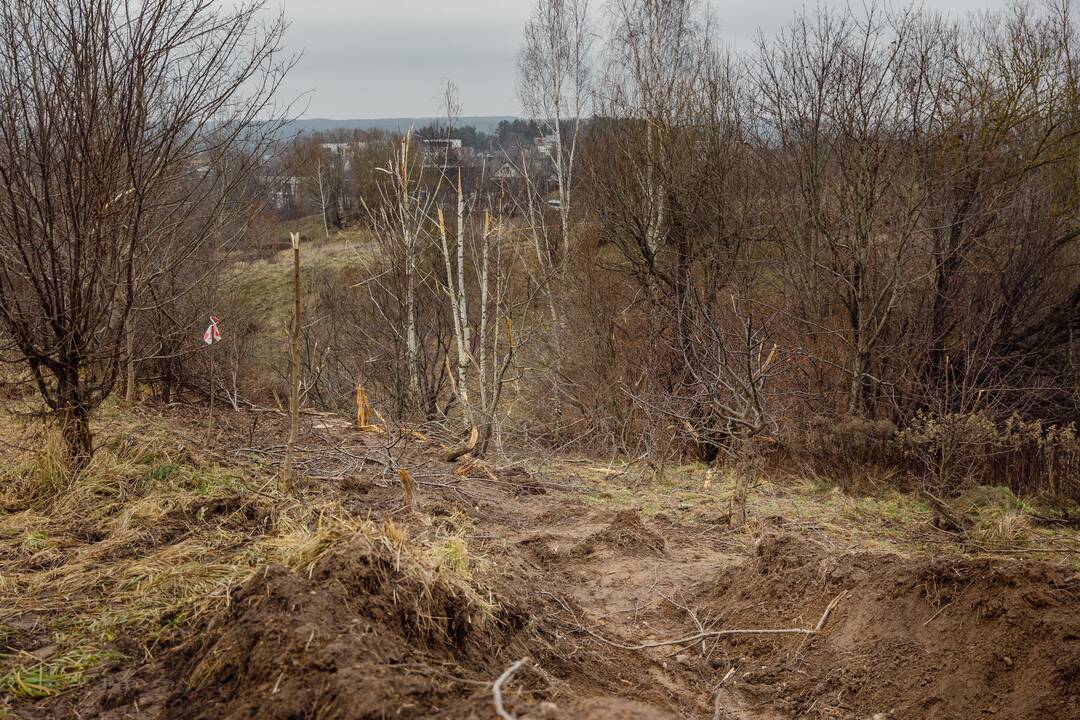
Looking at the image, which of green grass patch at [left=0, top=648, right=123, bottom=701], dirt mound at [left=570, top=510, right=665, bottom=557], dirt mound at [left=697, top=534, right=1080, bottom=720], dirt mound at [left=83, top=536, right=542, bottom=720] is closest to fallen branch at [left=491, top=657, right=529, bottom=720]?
dirt mound at [left=83, top=536, right=542, bottom=720]

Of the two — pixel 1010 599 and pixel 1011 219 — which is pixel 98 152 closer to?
pixel 1010 599

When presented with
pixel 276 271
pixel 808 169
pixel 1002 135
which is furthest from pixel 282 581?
pixel 276 271

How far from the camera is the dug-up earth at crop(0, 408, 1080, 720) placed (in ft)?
9.67

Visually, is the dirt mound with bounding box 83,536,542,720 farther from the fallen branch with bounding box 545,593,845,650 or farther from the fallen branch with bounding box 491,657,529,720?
the fallen branch with bounding box 545,593,845,650

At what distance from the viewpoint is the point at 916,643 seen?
447 centimetres

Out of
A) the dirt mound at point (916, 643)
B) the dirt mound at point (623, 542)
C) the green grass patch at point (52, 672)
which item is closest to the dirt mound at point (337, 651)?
the green grass patch at point (52, 672)

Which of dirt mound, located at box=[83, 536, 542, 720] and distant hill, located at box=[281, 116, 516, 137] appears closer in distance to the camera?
dirt mound, located at box=[83, 536, 542, 720]

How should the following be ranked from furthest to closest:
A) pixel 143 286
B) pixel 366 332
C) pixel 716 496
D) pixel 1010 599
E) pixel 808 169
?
1. pixel 366 332
2. pixel 808 169
3. pixel 716 496
4. pixel 143 286
5. pixel 1010 599

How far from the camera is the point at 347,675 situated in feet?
8.75

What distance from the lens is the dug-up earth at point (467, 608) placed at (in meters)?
2.95

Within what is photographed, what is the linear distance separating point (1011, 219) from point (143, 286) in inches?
518

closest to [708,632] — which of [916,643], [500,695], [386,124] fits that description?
[916,643]

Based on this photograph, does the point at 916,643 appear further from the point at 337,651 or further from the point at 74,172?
the point at 74,172

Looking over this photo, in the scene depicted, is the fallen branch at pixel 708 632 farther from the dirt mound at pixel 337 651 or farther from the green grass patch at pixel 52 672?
the green grass patch at pixel 52 672
